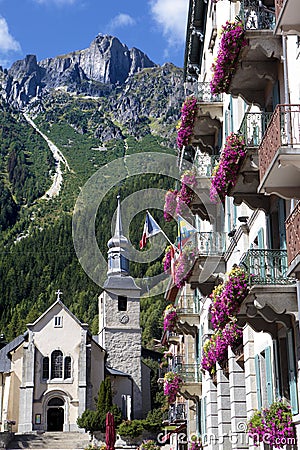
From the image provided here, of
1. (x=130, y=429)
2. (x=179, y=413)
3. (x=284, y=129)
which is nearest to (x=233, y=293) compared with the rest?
(x=284, y=129)

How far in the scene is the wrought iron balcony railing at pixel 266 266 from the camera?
14.5 metres

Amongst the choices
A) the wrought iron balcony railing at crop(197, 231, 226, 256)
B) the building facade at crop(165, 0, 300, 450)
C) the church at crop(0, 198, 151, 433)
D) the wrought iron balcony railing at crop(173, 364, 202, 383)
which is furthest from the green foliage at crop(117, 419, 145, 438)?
the wrought iron balcony railing at crop(197, 231, 226, 256)

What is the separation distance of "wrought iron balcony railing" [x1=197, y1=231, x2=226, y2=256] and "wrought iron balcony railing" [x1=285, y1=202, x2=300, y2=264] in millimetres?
10172

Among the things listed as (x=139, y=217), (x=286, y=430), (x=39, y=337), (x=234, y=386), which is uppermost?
(x=139, y=217)

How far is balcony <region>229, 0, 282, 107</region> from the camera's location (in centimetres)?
1465

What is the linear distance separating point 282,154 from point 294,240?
127 centimetres

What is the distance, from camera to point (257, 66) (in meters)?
15.3

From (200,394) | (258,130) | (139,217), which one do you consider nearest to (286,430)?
(258,130)

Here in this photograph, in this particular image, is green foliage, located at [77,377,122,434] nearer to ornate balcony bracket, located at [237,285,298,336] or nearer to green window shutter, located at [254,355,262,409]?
green window shutter, located at [254,355,262,409]

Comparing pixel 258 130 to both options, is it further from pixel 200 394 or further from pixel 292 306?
pixel 200 394

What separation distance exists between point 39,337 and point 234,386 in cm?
5600

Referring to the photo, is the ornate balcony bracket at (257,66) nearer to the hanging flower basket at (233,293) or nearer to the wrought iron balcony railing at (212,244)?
the hanging flower basket at (233,293)

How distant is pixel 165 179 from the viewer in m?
152

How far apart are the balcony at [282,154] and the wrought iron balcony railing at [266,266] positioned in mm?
2210
